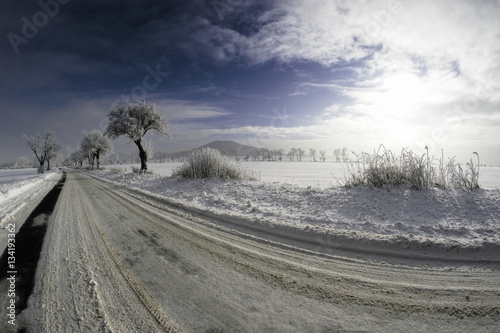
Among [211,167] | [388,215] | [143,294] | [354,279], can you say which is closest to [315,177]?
[211,167]

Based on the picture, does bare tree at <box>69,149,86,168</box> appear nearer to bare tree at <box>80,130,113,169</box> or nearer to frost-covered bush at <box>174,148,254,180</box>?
bare tree at <box>80,130,113,169</box>

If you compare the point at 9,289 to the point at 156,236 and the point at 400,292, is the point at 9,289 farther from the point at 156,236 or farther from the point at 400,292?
the point at 400,292

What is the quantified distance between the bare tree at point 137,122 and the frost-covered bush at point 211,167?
496 inches

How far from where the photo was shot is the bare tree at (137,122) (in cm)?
2333

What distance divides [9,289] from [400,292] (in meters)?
4.10

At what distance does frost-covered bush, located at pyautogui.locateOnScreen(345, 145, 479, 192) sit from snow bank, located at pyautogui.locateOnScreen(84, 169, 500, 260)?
42 cm

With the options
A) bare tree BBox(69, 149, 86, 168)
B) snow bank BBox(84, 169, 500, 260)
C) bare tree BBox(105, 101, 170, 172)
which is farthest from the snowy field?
bare tree BBox(69, 149, 86, 168)

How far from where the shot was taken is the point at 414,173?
20.5 ft

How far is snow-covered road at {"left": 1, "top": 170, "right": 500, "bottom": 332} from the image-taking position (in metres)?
1.80

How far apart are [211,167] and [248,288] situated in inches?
388

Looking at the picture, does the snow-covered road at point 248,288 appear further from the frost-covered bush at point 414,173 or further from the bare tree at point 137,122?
the bare tree at point 137,122

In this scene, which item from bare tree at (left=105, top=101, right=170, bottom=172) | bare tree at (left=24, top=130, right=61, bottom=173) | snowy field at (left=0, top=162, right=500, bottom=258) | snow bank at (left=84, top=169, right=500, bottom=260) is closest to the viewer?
snow bank at (left=84, top=169, right=500, bottom=260)

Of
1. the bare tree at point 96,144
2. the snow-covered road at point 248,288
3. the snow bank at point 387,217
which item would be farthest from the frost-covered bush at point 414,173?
the bare tree at point 96,144

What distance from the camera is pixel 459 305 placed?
1998mm
